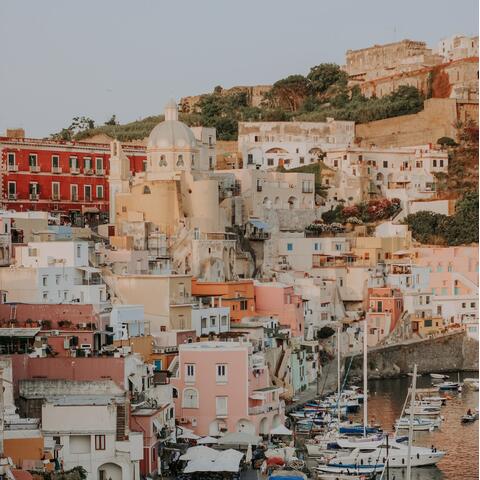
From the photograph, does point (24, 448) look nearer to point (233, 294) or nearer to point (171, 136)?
point (233, 294)

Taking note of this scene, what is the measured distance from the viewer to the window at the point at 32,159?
51031 millimetres

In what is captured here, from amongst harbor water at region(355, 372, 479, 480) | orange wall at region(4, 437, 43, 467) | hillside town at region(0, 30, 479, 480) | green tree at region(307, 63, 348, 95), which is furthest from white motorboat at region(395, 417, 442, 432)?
green tree at region(307, 63, 348, 95)

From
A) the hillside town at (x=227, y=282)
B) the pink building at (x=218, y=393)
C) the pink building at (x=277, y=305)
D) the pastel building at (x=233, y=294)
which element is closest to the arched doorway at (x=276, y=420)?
the hillside town at (x=227, y=282)

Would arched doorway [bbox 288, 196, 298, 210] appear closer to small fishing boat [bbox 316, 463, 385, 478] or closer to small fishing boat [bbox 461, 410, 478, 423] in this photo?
small fishing boat [bbox 461, 410, 478, 423]

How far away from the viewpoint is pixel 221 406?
112 feet

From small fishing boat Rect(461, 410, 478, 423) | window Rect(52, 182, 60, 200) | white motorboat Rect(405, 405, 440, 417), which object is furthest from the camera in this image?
window Rect(52, 182, 60, 200)

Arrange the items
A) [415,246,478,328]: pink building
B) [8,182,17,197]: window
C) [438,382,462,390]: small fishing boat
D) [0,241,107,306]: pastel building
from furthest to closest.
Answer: [415,246,478,328]: pink building < [8,182,17,197]: window < [438,382,462,390]: small fishing boat < [0,241,107,306]: pastel building

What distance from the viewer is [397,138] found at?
66.6 m

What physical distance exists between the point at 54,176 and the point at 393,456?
74.2 ft

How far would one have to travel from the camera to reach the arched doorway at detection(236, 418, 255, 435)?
112ft

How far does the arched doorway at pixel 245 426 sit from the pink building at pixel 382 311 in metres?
17.0

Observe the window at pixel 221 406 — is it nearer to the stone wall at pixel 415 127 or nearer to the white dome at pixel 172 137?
the white dome at pixel 172 137

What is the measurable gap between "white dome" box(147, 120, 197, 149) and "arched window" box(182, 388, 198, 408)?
771 inches

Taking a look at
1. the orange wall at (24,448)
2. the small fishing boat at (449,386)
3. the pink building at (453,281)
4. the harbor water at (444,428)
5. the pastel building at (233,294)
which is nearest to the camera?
the orange wall at (24,448)
